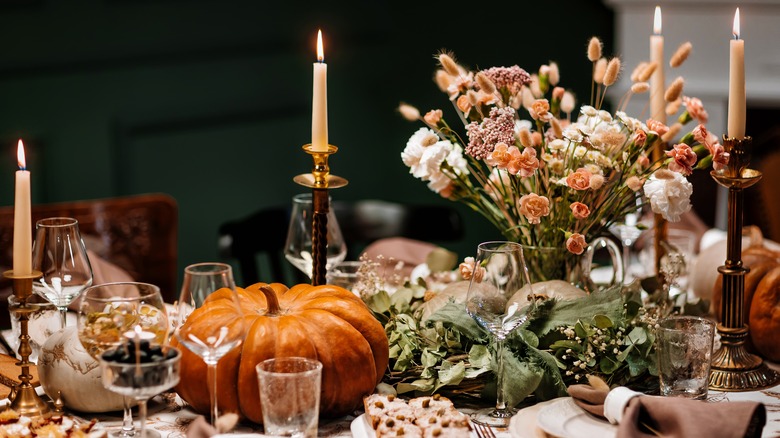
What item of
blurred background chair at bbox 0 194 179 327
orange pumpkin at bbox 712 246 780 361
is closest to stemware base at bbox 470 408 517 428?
orange pumpkin at bbox 712 246 780 361

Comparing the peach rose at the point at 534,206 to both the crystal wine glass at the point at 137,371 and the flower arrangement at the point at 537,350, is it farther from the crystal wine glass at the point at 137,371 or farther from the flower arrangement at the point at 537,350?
the crystal wine glass at the point at 137,371

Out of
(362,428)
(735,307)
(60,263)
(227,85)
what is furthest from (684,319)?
(227,85)

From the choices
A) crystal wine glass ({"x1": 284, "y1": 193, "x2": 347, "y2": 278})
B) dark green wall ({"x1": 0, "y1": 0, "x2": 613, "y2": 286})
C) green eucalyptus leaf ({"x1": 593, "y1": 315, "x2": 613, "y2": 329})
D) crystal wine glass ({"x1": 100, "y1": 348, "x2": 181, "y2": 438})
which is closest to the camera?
crystal wine glass ({"x1": 100, "y1": 348, "x2": 181, "y2": 438})

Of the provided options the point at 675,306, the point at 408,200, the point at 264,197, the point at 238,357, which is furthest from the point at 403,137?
the point at 238,357

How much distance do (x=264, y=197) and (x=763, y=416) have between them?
3025 millimetres

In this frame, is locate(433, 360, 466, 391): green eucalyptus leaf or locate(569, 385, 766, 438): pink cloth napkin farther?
locate(433, 360, 466, 391): green eucalyptus leaf

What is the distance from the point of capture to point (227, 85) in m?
3.99

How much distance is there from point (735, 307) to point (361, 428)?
2.27ft

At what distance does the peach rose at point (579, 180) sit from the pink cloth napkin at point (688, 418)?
15.5 inches

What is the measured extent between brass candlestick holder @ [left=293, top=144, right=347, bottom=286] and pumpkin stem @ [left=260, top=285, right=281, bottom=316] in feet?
0.69

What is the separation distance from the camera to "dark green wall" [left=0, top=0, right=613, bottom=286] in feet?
11.6

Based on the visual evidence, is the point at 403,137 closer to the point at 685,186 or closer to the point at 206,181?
the point at 206,181

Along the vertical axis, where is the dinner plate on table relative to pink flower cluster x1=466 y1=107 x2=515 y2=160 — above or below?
below

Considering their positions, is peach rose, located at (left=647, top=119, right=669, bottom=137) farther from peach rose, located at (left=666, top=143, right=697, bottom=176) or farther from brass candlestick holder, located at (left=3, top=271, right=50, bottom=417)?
brass candlestick holder, located at (left=3, top=271, right=50, bottom=417)
